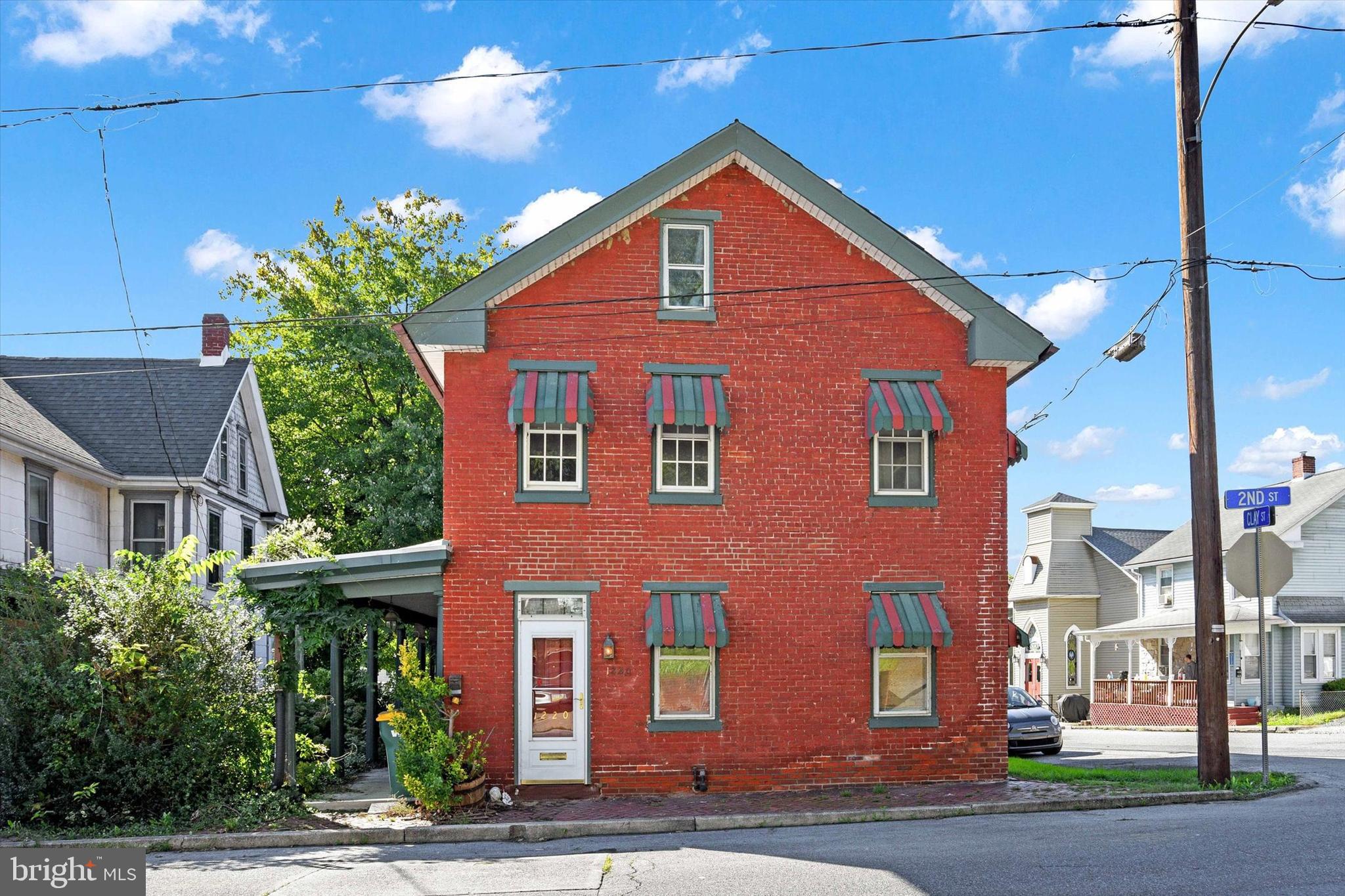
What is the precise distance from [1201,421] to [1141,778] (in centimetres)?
506

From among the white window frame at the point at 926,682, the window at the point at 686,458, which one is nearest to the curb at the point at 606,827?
the white window frame at the point at 926,682

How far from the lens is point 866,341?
17.1 metres

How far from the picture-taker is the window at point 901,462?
16.9 metres

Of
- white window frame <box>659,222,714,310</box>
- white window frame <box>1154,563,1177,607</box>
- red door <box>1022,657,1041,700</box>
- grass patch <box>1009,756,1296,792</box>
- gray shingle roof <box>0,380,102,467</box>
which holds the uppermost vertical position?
white window frame <box>659,222,714,310</box>

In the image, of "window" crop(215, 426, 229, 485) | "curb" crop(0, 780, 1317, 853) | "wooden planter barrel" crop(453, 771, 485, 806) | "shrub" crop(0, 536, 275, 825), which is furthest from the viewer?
"window" crop(215, 426, 229, 485)

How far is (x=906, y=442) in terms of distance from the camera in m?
17.1

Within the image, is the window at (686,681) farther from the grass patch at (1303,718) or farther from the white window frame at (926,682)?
the grass patch at (1303,718)

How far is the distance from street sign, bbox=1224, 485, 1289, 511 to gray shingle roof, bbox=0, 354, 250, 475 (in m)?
21.0

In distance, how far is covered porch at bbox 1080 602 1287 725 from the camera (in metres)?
35.8

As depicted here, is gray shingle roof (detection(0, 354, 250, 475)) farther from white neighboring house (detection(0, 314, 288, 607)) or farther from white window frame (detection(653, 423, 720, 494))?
white window frame (detection(653, 423, 720, 494))

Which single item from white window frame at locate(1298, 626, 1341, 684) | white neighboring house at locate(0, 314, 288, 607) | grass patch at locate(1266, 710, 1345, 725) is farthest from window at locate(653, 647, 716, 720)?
white window frame at locate(1298, 626, 1341, 684)

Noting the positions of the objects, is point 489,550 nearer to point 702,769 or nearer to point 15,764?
point 702,769

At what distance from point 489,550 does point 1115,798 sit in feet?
27.2

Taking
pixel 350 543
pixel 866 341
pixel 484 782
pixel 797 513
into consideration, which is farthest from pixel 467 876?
pixel 350 543
